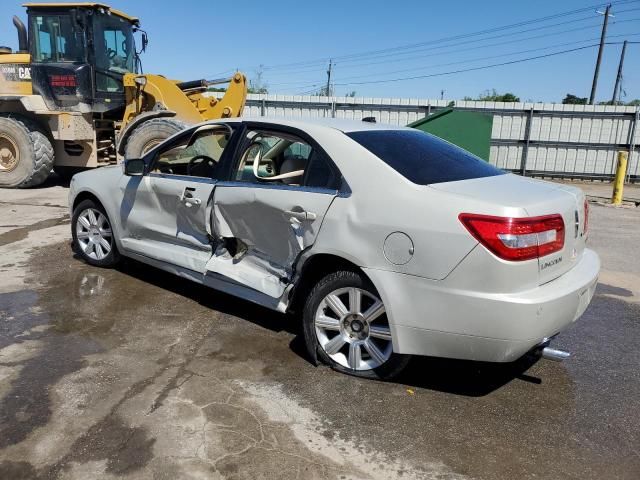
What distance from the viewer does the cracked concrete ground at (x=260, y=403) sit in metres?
2.60

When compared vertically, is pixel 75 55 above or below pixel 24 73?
above

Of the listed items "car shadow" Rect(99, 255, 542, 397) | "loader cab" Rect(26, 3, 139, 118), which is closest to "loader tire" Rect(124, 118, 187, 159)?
"loader cab" Rect(26, 3, 139, 118)

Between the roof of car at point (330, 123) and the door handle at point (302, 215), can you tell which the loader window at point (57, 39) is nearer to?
the roof of car at point (330, 123)

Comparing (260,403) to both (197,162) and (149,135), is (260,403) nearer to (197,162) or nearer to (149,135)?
(197,162)

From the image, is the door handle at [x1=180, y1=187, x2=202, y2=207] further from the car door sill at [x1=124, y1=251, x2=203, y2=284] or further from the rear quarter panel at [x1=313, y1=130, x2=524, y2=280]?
the rear quarter panel at [x1=313, y1=130, x2=524, y2=280]

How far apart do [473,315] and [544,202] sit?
765 mm

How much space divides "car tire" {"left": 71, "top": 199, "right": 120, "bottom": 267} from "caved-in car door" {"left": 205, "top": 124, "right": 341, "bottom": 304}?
167 centimetres

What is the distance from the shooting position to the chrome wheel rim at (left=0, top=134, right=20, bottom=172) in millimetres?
10865

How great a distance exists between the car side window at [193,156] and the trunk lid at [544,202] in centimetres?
224

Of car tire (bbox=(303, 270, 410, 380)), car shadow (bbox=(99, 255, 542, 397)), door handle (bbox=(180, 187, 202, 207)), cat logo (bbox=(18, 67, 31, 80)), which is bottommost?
car shadow (bbox=(99, 255, 542, 397))

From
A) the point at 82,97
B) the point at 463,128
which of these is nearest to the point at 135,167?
the point at 82,97

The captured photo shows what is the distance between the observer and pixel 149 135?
9758mm

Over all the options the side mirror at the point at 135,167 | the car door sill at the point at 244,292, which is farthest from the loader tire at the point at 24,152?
the car door sill at the point at 244,292

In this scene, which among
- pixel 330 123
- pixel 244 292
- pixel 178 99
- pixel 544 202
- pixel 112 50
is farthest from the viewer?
pixel 112 50
